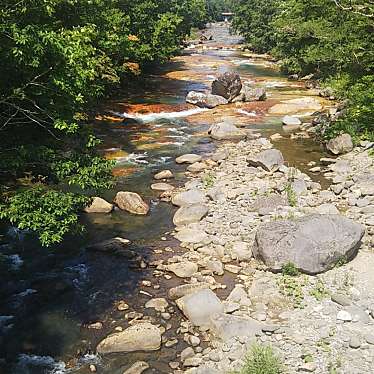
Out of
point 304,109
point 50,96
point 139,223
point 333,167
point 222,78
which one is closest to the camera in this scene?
point 50,96

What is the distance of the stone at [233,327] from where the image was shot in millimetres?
8445

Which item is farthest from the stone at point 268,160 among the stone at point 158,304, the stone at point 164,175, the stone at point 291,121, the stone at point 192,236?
the stone at point 158,304

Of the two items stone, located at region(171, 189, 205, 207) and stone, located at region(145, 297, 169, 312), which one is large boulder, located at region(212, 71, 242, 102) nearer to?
stone, located at region(171, 189, 205, 207)

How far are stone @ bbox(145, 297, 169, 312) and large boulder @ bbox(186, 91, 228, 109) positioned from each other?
19.9 meters

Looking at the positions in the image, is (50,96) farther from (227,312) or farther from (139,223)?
(139,223)

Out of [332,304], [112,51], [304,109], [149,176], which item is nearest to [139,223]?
[149,176]

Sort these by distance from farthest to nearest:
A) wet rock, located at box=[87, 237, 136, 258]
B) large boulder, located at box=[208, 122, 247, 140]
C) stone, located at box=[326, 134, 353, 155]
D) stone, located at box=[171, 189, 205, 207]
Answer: large boulder, located at box=[208, 122, 247, 140] < stone, located at box=[326, 134, 353, 155] < stone, located at box=[171, 189, 205, 207] < wet rock, located at box=[87, 237, 136, 258]

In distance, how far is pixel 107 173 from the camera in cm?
845

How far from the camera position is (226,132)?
22016mm

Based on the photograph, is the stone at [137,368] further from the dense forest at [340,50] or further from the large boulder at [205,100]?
the large boulder at [205,100]

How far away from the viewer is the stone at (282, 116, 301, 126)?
23781mm

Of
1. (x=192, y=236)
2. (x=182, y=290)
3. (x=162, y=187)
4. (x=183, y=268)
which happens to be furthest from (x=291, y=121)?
(x=182, y=290)

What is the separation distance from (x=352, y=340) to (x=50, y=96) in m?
6.58

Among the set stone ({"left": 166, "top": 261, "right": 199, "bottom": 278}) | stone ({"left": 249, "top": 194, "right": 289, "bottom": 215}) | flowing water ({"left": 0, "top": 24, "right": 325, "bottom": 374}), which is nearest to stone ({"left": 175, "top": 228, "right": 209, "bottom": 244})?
flowing water ({"left": 0, "top": 24, "right": 325, "bottom": 374})
